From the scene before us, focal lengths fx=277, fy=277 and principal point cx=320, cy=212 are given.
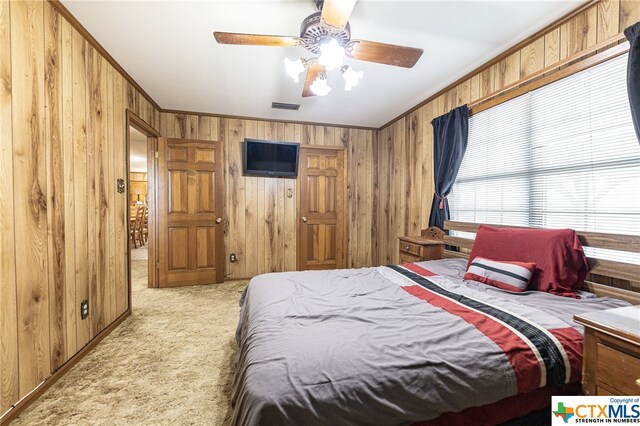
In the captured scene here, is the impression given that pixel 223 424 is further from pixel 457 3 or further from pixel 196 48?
pixel 457 3

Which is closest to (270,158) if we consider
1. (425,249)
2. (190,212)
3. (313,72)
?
(190,212)

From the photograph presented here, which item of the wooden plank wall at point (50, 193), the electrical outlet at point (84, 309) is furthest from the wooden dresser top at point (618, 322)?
the electrical outlet at point (84, 309)

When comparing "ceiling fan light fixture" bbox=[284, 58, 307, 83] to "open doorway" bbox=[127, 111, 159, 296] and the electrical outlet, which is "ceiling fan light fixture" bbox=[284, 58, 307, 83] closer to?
"open doorway" bbox=[127, 111, 159, 296]

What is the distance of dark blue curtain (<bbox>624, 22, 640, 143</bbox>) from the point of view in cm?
151

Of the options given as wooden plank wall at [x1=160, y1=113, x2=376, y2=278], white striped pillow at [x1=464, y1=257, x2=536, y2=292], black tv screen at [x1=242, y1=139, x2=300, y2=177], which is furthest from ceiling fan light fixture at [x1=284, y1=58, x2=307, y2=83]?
wooden plank wall at [x1=160, y1=113, x2=376, y2=278]

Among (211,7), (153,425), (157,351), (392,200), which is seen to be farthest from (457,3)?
(157,351)

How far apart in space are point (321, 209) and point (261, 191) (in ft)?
3.28

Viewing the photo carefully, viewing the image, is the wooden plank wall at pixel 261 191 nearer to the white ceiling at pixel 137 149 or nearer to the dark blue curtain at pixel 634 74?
the white ceiling at pixel 137 149

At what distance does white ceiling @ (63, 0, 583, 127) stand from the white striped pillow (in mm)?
1725

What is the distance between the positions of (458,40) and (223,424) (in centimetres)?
305

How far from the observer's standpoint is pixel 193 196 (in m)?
3.88

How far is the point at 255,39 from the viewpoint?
5.65ft

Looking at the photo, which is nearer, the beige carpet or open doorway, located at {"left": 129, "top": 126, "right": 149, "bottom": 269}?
the beige carpet

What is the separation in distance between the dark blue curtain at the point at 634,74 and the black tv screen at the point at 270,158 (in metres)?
3.41
